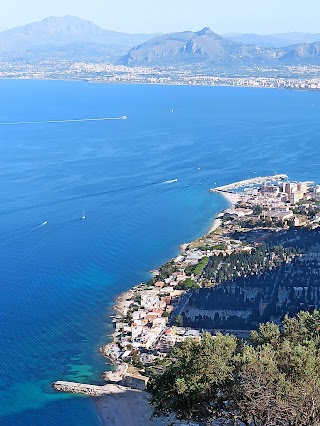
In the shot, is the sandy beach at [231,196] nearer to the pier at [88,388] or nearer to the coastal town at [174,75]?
the pier at [88,388]

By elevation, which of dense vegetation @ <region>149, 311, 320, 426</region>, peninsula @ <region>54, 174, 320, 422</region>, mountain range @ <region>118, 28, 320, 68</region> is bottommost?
peninsula @ <region>54, 174, 320, 422</region>

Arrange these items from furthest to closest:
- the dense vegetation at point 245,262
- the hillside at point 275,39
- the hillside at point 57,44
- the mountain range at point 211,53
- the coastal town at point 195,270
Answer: the hillside at point 275,39 → the hillside at point 57,44 → the mountain range at point 211,53 → the dense vegetation at point 245,262 → the coastal town at point 195,270

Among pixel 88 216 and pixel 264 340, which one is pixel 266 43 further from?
pixel 264 340

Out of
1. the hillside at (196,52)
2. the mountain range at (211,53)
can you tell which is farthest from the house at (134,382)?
the hillside at (196,52)

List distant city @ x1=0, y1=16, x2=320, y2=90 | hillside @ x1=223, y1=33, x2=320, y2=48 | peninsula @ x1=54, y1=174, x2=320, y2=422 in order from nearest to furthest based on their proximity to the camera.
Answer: peninsula @ x1=54, y1=174, x2=320, y2=422 → distant city @ x1=0, y1=16, x2=320, y2=90 → hillside @ x1=223, y1=33, x2=320, y2=48

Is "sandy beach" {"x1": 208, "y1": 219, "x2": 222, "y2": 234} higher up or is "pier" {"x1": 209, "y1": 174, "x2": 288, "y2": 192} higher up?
"pier" {"x1": 209, "y1": 174, "x2": 288, "y2": 192}

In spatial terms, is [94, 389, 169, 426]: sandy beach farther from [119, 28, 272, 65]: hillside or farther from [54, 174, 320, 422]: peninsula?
A: [119, 28, 272, 65]: hillside

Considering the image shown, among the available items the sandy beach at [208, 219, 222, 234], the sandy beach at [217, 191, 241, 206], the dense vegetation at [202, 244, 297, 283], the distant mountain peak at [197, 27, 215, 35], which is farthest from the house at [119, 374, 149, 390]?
the distant mountain peak at [197, 27, 215, 35]
